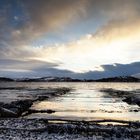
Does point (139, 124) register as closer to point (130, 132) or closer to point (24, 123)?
point (130, 132)

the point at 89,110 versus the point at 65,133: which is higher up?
the point at 89,110

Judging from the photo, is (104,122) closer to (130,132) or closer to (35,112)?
(130,132)

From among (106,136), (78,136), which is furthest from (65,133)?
(106,136)

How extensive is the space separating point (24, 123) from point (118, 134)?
782 cm

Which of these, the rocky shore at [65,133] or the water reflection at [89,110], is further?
the water reflection at [89,110]

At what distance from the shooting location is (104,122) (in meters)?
26.3

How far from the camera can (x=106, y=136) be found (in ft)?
63.8

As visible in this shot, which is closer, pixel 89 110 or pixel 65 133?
pixel 65 133

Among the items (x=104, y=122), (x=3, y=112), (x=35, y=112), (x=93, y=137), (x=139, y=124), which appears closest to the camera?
(x=93, y=137)

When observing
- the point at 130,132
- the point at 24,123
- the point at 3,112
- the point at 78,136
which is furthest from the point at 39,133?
the point at 3,112

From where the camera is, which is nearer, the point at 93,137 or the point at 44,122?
the point at 93,137

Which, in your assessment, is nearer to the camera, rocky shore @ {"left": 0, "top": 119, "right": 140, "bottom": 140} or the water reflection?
rocky shore @ {"left": 0, "top": 119, "right": 140, "bottom": 140}

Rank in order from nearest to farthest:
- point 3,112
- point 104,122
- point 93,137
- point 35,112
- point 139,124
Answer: point 93,137, point 139,124, point 104,122, point 3,112, point 35,112

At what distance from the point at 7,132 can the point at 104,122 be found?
940 cm
